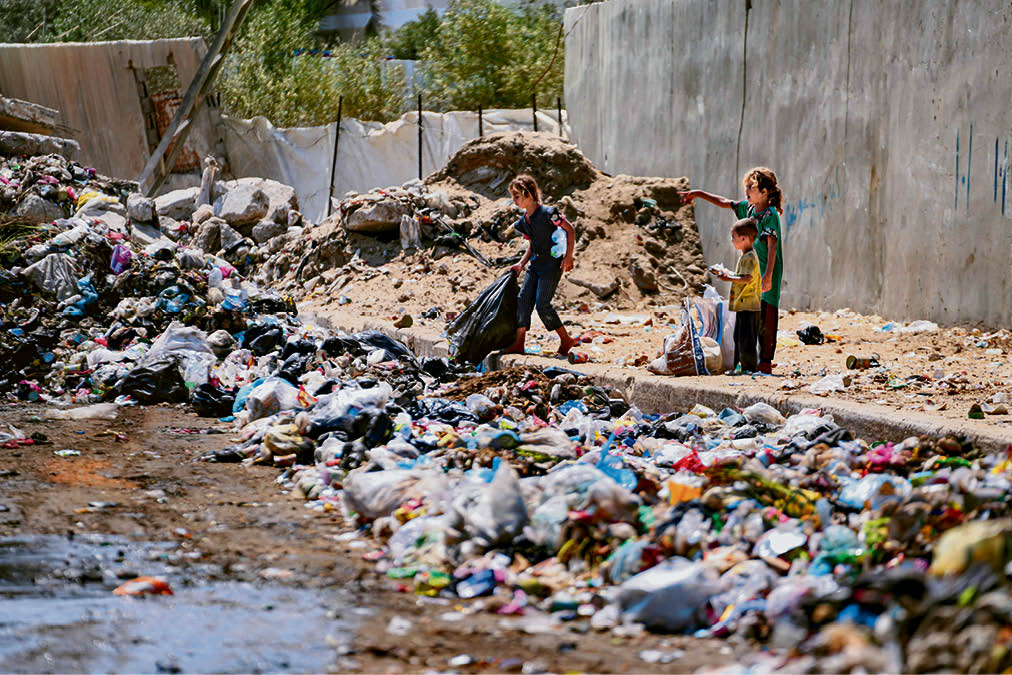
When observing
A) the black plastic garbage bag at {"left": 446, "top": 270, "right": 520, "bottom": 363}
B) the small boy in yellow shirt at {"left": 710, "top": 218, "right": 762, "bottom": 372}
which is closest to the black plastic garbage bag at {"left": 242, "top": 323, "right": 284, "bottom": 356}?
the black plastic garbage bag at {"left": 446, "top": 270, "right": 520, "bottom": 363}

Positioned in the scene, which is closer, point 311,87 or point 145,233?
point 145,233

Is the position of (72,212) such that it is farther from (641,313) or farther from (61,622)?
(61,622)

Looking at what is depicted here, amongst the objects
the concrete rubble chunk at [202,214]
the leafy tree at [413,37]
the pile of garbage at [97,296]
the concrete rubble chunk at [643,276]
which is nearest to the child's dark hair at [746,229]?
the pile of garbage at [97,296]

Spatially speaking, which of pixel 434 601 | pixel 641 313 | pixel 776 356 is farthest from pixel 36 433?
pixel 641 313

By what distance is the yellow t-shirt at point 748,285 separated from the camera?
20.4ft

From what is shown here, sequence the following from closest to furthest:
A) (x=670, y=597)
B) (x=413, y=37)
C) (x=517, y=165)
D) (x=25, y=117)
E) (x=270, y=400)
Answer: (x=670, y=597) < (x=270, y=400) < (x=517, y=165) < (x=25, y=117) < (x=413, y=37)

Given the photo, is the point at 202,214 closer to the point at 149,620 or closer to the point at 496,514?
the point at 496,514

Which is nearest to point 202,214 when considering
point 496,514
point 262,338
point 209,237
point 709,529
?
point 209,237

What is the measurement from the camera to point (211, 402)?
23.6 feet

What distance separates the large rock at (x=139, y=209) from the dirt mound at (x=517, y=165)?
3.39 meters

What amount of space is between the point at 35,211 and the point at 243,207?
4549 mm

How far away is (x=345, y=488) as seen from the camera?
4.55 metres

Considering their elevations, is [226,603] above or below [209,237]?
below

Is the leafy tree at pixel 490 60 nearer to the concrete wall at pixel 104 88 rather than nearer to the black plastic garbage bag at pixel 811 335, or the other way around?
the concrete wall at pixel 104 88
